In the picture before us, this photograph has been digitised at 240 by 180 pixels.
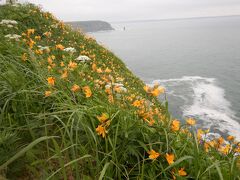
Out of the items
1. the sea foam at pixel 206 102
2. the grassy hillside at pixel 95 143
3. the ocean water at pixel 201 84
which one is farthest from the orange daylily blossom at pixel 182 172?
the sea foam at pixel 206 102

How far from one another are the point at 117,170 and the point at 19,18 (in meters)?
9.31

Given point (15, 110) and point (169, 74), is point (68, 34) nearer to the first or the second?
point (15, 110)

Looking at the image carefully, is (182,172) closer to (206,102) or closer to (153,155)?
(153,155)

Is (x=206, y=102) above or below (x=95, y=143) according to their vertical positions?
below

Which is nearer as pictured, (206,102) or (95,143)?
(95,143)

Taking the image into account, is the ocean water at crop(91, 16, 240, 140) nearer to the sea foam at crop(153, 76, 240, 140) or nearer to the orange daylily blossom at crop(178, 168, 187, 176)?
the sea foam at crop(153, 76, 240, 140)

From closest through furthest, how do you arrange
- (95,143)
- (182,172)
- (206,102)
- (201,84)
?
(182,172), (95,143), (206,102), (201,84)

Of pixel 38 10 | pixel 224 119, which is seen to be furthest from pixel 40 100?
pixel 224 119

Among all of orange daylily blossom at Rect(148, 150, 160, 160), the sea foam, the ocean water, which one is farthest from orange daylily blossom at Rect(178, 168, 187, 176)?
the sea foam

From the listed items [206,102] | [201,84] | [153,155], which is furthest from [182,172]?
[201,84]

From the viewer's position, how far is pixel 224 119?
25.3 meters

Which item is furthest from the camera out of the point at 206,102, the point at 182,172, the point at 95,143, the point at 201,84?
the point at 201,84

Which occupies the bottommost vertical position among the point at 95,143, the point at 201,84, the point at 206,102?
the point at 206,102

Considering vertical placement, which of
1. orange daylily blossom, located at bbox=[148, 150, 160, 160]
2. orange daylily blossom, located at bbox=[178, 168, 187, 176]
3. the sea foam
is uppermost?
orange daylily blossom, located at bbox=[148, 150, 160, 160]
